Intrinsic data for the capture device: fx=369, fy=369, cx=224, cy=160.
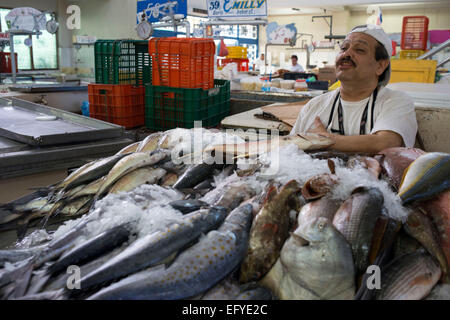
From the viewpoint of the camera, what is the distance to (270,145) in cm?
190

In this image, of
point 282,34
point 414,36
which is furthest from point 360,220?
point 282,34

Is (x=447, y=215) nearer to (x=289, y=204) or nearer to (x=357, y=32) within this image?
(x=289, y=204)

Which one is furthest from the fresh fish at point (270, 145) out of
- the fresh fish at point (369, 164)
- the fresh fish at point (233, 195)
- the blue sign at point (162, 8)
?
the blue sign at point (162, 8)

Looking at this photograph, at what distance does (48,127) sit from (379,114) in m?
2.61

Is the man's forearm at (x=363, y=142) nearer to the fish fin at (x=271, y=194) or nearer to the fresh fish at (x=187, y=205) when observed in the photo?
the fish fin at (x=271, y=194)

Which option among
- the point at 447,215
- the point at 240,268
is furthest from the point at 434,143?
the point at 240,268

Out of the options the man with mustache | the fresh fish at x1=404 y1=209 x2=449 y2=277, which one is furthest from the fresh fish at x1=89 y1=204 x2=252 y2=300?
the man with mustache

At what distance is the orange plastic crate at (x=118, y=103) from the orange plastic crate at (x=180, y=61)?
40 cm

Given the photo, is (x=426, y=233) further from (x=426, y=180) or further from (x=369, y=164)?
(x=369, y=164)

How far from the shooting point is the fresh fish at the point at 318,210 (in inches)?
48.5

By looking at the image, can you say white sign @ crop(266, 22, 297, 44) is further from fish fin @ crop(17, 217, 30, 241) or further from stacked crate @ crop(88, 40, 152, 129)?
fish fin @ crop(17, 217, 30, 241)

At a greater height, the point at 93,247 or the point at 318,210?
the point at 318,210

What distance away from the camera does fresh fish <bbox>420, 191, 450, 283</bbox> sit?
119cm

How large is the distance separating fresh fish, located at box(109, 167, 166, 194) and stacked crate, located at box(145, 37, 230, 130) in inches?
66.1
